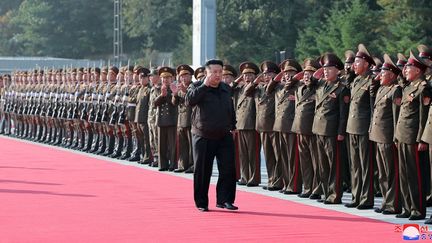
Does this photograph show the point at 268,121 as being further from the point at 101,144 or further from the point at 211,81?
the point at 101,144

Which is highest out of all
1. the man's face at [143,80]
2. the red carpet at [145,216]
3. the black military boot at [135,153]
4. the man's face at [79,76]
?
the man's face at [79,76]

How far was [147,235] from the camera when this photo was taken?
1088 cm

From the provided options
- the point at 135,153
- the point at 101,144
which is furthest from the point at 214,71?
the point at 101,144

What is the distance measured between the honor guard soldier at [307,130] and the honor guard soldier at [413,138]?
2176 mm

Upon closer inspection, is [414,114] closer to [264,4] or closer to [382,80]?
[382,80]

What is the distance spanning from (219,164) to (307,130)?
176 centimetres

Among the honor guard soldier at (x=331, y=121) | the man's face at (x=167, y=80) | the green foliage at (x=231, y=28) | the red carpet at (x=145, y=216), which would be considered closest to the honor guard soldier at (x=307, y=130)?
Answer: the honor guard soldier at (x=331, y=121)

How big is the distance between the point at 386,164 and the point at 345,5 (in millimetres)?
40671

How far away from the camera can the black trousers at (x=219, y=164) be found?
13.2 m

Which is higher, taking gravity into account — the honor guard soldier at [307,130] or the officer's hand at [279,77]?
the officer's hand at [279,77]

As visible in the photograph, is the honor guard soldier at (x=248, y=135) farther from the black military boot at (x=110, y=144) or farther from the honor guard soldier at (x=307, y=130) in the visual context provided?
the black military boot at (x=110, y=144)

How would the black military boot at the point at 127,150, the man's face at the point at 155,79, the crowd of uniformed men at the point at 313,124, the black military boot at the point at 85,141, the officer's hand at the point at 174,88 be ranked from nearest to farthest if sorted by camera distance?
the crowd of uniformed men at the point at 313,124 → the officer's hand at the point at 174,88 → the man's face at the point at 155,79 → the black military boot at the point at 127,150 → the black military boot at the point at 85,141

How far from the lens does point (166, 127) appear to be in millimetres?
19641

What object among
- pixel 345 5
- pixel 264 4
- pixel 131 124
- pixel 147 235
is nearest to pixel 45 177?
pixel 131 124
